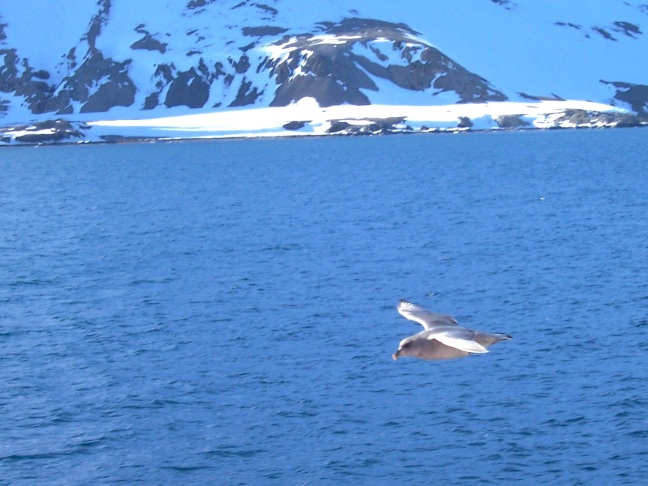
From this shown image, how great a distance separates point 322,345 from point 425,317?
11757 millimetres

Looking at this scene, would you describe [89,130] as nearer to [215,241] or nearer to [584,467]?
[215,241]

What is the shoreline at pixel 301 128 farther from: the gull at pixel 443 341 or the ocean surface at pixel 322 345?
the gull at pixel 443 341

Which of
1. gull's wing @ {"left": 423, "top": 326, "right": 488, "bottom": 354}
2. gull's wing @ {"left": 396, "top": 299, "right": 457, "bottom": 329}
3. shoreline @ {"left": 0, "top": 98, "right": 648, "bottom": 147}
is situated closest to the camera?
gull's wing @ {"left": 423, "top": 326, "right": 488, "bottom": 354}

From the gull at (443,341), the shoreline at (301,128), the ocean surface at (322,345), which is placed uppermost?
the shoreline at (301,128)

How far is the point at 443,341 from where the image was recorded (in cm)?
1722

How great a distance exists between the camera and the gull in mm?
16844

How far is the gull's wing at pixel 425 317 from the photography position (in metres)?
19.1

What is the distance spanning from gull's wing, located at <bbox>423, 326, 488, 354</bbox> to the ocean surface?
5.08 m

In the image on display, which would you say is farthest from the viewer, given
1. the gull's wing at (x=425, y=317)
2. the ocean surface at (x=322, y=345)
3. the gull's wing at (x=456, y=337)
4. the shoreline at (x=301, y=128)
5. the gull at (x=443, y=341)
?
the shoreline at (x=301, y=128)

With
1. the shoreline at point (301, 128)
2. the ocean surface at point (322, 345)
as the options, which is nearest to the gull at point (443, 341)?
the ocean surface at point (322, 345)

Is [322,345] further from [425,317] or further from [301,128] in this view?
[301,128]

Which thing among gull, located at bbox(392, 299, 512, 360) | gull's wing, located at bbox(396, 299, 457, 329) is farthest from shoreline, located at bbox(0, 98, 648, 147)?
gull, located at bbox(392, 299, 512, 360)

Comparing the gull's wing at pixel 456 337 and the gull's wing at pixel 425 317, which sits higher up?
the gull's wing at pixel 456 337

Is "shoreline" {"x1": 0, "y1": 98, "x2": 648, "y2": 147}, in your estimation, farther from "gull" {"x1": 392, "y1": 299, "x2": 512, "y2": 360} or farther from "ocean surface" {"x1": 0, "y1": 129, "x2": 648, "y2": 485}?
"gull" {"x1": 392, "y1": 299, "x2": 512, "y2": 360}
